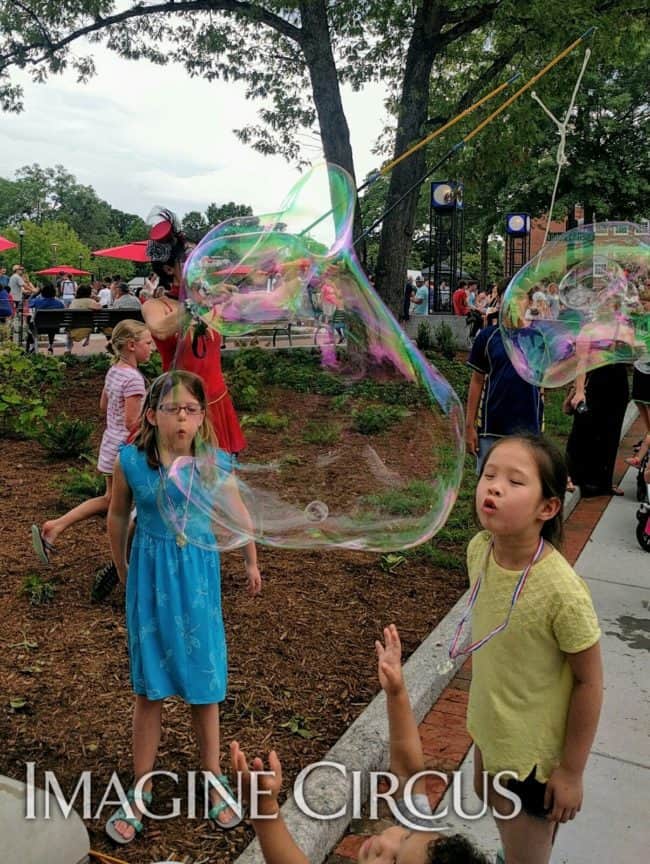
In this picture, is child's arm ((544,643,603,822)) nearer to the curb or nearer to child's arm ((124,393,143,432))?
the curb

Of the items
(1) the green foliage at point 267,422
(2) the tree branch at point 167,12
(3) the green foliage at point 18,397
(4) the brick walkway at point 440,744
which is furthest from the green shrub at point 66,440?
(2) the tree branch at point 167,12

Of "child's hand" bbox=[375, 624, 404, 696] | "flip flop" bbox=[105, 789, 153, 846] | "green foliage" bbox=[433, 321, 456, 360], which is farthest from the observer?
"green foliage" bbox=[433, 321, 456, 360]

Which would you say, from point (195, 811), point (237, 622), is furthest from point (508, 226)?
point (195, 811)

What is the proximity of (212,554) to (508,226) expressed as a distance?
2114 centimetres

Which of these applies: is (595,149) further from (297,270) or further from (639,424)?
(297,270)

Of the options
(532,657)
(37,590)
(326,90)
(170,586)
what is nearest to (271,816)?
(532,657)

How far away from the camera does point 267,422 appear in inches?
131

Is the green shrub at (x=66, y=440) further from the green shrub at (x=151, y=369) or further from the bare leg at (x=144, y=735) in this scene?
the bare leg at (x=144, y=735)

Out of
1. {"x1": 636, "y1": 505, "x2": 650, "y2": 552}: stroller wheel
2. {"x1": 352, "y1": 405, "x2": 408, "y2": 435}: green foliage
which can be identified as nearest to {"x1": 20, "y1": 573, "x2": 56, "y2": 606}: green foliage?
{"x1": 352, "y1": 405, "x2": 408, "y2": 435}: green foliage

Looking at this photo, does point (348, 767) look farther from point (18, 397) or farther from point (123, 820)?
point (18, 397)

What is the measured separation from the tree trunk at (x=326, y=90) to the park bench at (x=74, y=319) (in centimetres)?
415

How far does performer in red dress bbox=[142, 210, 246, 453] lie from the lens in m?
3.47

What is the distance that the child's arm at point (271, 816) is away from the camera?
1.55m

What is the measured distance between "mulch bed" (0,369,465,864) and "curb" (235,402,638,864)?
0.14 meters
